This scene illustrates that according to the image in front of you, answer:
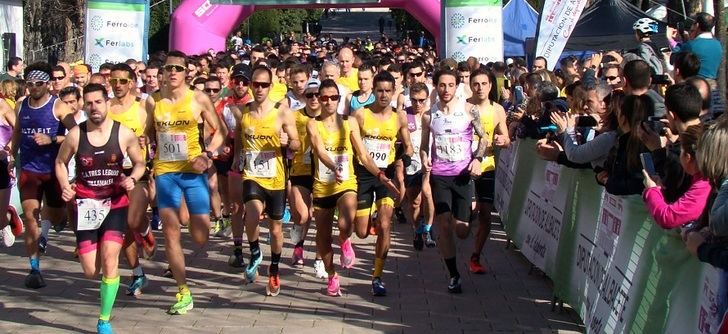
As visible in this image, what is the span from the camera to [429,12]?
25.1 meters

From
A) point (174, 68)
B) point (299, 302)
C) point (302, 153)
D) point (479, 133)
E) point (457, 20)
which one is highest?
point (457, 20)

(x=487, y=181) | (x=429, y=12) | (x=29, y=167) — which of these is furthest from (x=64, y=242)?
(x=429, y=12)

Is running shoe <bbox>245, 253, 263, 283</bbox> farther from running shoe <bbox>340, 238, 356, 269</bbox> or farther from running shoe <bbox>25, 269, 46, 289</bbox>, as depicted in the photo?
running shoe <bbox>25, 269, 46, 289</bbox>

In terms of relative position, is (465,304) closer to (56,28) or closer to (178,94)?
(178,94)

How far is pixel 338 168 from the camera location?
9242 mm

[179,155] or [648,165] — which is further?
[179,155]

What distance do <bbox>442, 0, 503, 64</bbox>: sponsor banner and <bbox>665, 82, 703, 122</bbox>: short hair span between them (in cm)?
1161

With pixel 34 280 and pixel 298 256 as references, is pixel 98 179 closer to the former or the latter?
pixel 34 280

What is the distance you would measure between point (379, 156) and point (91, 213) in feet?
9.43

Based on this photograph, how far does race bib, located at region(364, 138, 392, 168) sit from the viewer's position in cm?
996

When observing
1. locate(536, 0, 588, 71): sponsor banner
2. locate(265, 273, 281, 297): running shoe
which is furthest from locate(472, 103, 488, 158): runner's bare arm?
locate(536, 0, 588, 71): sponsor banner

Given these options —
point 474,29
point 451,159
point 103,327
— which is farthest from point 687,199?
point 474,29

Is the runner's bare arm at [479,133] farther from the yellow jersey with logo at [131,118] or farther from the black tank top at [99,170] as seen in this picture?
the black tank top at [99,170]

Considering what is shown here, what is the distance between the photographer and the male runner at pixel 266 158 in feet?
30.9
